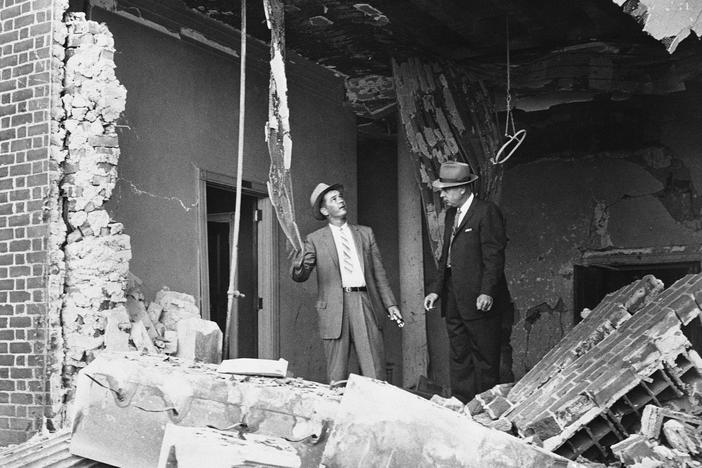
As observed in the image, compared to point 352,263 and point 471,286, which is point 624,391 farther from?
point 352,263

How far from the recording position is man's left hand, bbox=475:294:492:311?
6078mm

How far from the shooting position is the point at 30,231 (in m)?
5.70

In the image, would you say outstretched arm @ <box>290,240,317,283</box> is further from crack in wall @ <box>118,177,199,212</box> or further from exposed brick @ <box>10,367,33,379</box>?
exposed brick @ <box>10,367,33,379</box>

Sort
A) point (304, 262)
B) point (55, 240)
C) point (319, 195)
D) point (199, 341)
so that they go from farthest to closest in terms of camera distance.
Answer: point (319, 195)
point (304, 262)
point (199, 341)
point (55, 240)

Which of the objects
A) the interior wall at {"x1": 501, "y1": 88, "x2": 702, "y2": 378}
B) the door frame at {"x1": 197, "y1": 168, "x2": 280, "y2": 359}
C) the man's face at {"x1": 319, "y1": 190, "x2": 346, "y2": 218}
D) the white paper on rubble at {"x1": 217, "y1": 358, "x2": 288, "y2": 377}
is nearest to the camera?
the white paper on rubble at {"x1": 217, "y1": 358, "x2": 288, "y2": 377}

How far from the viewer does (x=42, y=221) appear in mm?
5637

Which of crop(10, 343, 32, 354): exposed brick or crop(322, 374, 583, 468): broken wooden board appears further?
crop(10, 343, 32, 354): exposed brick

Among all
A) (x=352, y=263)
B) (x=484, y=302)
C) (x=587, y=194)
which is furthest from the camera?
A: (x=587, y=194)

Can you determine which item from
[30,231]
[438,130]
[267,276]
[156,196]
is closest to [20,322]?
[30,231]

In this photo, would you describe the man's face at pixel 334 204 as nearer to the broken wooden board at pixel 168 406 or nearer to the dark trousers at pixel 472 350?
the dark trousers at pixel 472 350

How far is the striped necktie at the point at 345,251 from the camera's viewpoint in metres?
6.76

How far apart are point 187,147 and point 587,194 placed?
466 centimetres

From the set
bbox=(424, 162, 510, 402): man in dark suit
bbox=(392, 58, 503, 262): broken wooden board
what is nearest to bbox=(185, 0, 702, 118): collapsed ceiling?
bbox=(392, 58, 503, 262): broken wooden board

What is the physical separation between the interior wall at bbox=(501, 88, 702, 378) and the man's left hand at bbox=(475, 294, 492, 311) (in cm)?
339
